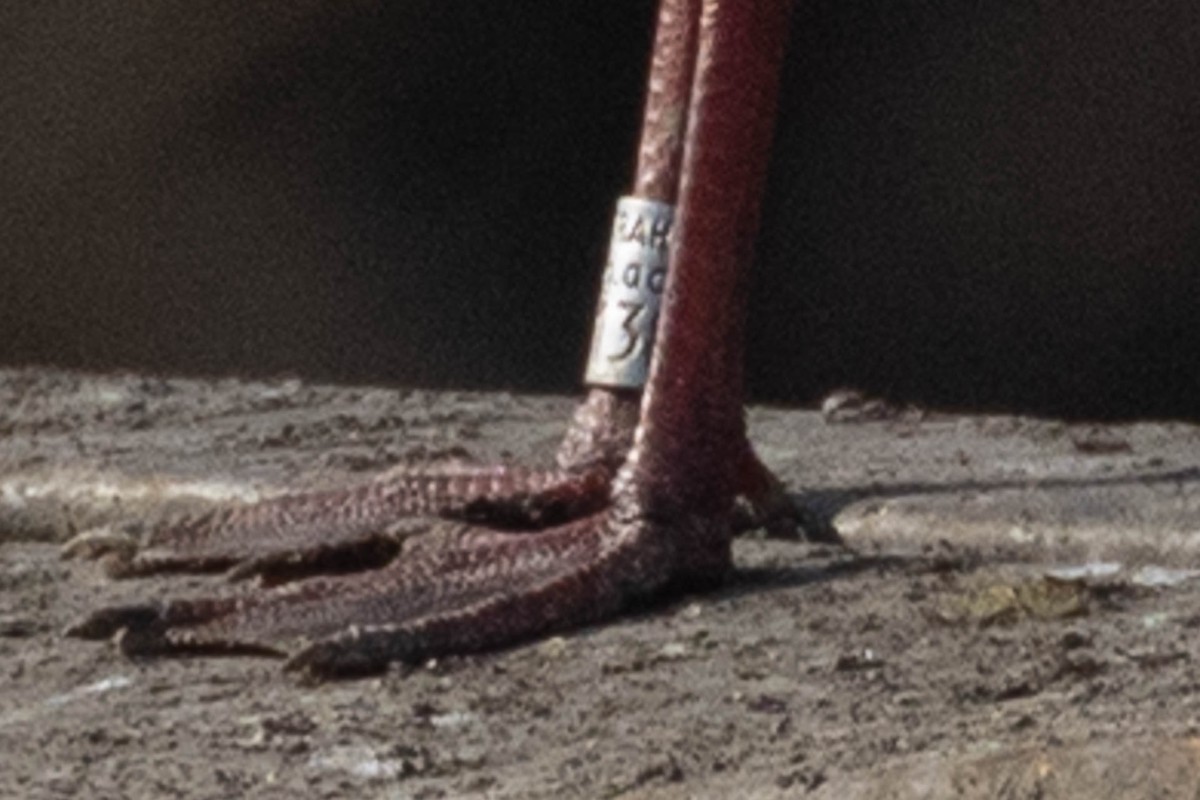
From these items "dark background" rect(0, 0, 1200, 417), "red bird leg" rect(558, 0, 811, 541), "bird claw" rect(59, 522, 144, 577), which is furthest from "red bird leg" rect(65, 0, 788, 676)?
"dark background" rect(0, 0, 1200, 417)

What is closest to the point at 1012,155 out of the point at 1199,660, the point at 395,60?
the point at 395,60

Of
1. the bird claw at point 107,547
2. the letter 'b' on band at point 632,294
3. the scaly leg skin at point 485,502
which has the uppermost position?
the letter 'b' on band at point 632,294

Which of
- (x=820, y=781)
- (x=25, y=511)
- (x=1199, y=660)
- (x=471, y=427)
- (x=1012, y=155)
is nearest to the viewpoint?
(x=820, y=781)

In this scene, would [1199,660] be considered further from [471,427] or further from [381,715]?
[471,427]

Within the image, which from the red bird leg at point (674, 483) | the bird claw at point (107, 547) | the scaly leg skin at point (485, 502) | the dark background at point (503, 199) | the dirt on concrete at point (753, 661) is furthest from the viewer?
the dark background at point (503, 199)

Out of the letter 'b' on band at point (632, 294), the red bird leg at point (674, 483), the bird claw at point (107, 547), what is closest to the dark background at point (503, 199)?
the bird claw at point (107, 547)

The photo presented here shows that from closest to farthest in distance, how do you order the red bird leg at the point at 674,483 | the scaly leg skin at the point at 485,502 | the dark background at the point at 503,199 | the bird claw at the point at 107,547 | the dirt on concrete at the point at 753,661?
the dirt on concrete at the point at 753,661
the red bird leg at the point at 674,483
the scaly leg skin at the point at 485,502
the bird claw at the point at 107,547
the dark background at the point at 503,199

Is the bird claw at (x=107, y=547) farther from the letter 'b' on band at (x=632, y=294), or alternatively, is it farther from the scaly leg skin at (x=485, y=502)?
the letter 'b' on band at (x=632, y=294)
